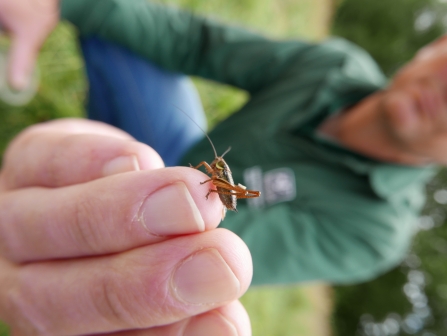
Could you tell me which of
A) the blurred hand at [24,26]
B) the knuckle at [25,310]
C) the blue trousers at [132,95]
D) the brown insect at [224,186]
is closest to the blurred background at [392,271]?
the blue trousers at [132,95]

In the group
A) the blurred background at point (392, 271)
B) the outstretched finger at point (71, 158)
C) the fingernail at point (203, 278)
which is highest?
the outstretched finger at point (71, 158)

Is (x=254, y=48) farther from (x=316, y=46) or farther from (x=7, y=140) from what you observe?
(x=7, y=140)

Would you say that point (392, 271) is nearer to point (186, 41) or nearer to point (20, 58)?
point (186, 41)

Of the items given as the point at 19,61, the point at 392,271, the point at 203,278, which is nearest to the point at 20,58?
the point at 19,61

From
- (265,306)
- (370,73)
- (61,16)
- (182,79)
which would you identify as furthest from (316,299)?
(61,16)

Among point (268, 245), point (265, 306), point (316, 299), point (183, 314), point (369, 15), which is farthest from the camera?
point (369, 15)

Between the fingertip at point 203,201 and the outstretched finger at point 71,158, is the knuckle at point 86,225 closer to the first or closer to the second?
the outstretched finger at point 71,158
